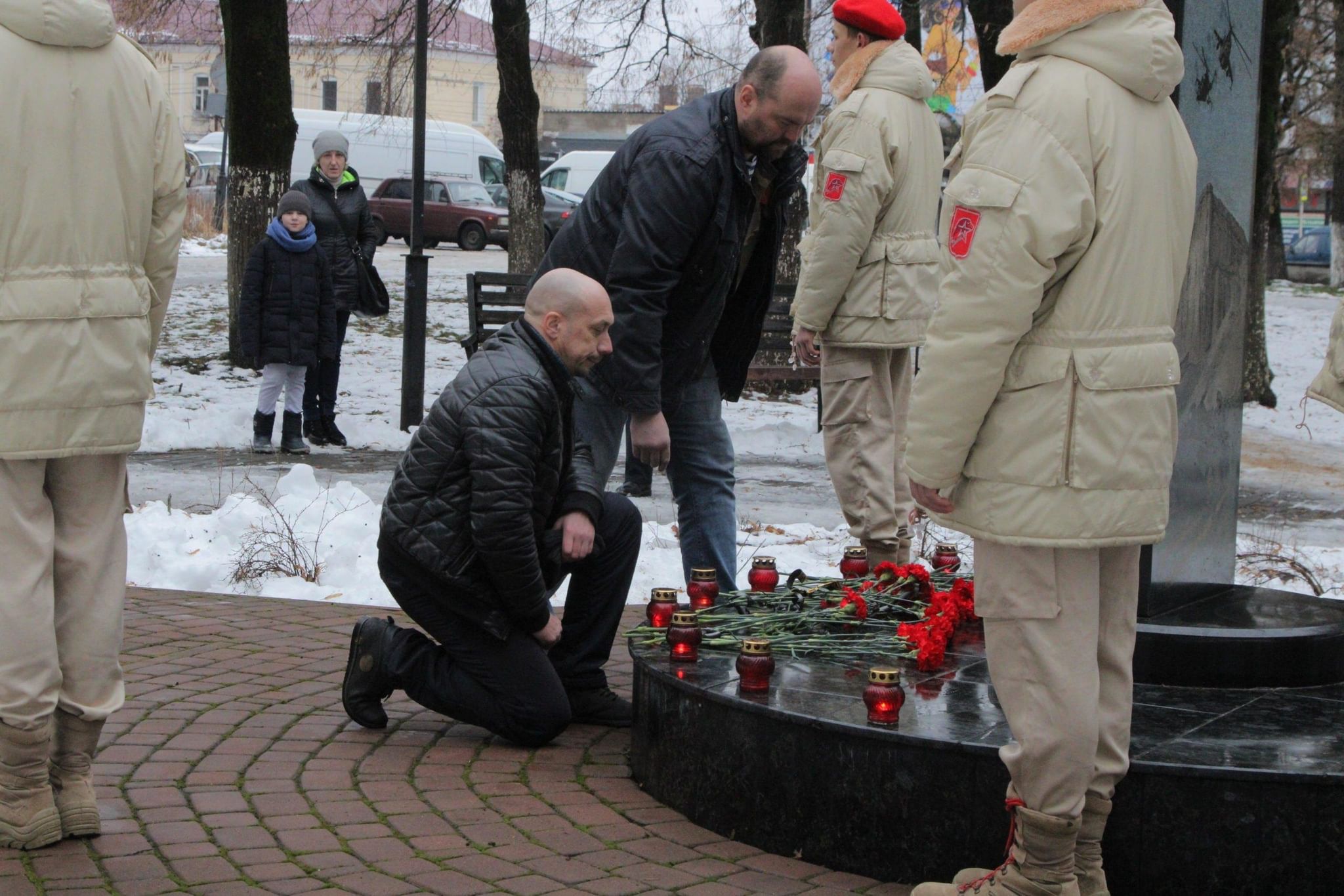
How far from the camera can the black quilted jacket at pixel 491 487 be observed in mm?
4238

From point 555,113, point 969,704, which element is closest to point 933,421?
point 969,704

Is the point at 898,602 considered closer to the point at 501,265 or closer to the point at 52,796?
the point at 52,796

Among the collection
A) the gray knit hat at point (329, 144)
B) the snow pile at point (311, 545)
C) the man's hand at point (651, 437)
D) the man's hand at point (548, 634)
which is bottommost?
the snow pile at point (311, 545)

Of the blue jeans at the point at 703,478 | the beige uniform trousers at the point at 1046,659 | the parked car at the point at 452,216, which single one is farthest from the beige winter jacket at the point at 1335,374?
the parked car at the point at 452,216

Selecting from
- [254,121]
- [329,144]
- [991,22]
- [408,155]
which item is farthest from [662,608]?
[408,155]

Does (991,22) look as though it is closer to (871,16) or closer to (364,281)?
(364,281)

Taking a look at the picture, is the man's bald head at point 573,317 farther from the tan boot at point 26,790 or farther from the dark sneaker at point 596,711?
the tan boot at point 26,790

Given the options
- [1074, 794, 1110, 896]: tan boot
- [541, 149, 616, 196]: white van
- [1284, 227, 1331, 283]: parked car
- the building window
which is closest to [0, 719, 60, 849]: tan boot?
[1074, 794, 1110, 896]: tan boot

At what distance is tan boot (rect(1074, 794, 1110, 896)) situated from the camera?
330 cm

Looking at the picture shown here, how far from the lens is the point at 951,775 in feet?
11.8

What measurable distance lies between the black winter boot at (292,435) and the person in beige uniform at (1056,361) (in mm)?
7664

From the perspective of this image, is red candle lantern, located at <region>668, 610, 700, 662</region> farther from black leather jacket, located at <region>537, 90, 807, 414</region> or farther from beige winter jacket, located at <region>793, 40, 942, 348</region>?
beige winter jacket, located at <region>793, 40, 942, 348</region>

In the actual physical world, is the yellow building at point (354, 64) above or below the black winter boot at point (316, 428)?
above

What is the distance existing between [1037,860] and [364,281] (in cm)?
846
